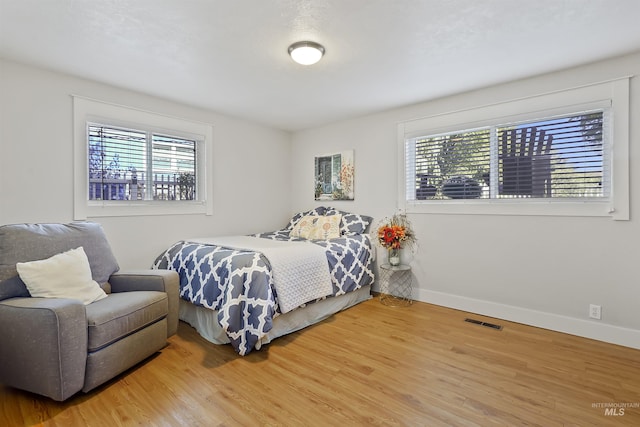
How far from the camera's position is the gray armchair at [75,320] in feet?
5.55

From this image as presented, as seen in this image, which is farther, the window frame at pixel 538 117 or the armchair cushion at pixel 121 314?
the window frame at pixel 538 117

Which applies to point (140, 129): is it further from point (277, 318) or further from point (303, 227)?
point (277, 318)

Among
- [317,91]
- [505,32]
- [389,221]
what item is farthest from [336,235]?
[505,32]

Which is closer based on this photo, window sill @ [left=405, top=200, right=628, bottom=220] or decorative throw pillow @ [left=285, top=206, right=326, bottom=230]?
window sill @ [left=405, top=200, right=628, bottom=220]

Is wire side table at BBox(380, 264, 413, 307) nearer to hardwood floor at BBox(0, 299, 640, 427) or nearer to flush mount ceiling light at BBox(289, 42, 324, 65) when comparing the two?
hardwood floor at BBox(0, 299, 640, 427)

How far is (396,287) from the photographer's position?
3779 millimetres

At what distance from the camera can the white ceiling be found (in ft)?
6.11

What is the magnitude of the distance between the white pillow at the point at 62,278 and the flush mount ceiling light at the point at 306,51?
2.17 metres

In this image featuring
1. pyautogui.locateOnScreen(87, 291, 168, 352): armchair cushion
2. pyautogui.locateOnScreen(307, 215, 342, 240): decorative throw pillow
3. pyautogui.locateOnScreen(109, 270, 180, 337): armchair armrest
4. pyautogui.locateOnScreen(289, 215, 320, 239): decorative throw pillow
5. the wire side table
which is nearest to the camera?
pyautogui.locateOnScreen(87, 291, 168, 352): armchair cushion

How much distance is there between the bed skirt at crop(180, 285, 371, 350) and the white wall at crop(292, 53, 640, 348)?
1.15 metres

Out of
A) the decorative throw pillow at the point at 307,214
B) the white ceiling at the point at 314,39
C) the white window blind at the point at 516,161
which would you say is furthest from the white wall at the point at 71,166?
the white window blind at the point at 516,161

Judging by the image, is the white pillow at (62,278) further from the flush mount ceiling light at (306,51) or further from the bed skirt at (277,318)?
the flush mount ceiling light at (306,51)

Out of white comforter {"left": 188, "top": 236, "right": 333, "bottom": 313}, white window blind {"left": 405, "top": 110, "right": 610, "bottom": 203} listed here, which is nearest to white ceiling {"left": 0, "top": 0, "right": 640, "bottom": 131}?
white window blind {"left": 405, "top": 110, "right": 610, "bottom": 203}

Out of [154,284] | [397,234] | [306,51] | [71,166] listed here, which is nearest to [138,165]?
[71,166]
